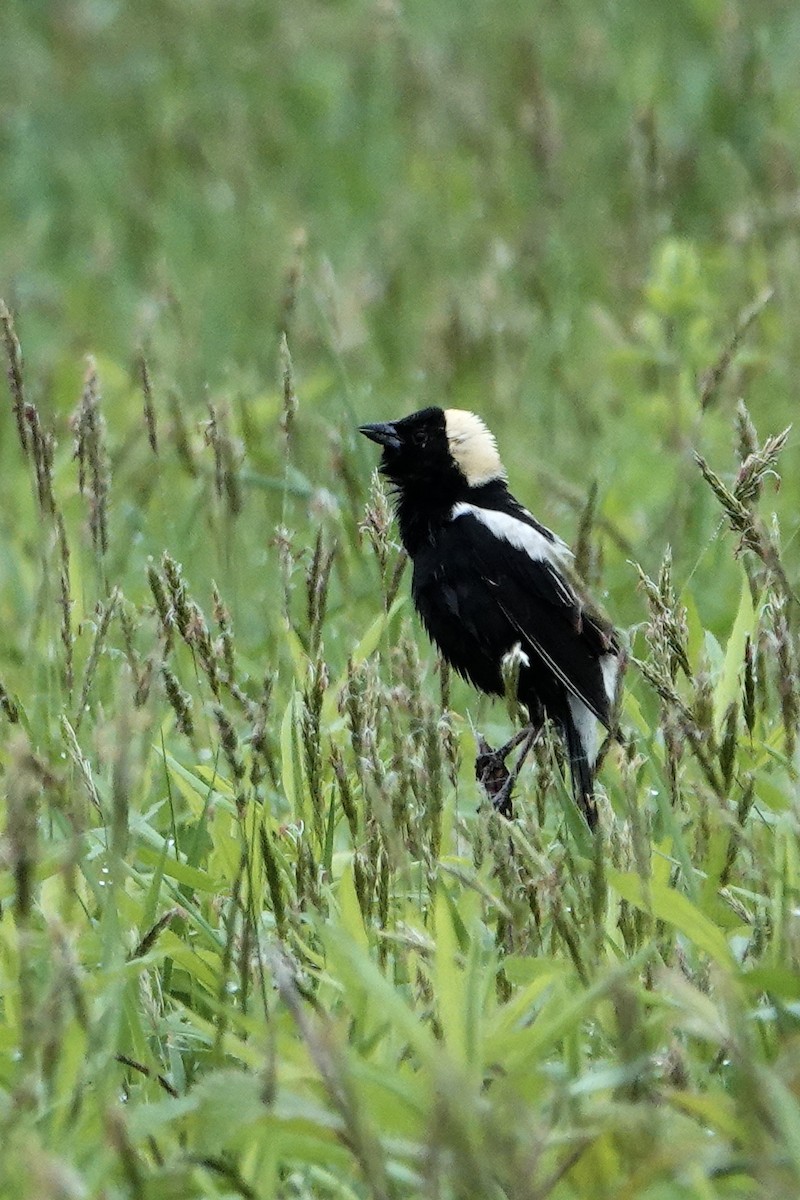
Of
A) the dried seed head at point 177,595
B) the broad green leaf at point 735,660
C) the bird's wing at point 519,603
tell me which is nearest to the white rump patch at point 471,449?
the bird's wing at point 519,603

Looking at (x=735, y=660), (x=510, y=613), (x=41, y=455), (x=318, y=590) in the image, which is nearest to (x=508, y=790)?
(x=735, y=660)

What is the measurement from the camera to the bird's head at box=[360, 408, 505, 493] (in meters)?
3.93

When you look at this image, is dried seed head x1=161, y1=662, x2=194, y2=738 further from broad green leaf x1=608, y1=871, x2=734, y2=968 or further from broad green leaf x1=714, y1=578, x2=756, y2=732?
broad green leaf x1=714, y1=578, x2=756, y2=732

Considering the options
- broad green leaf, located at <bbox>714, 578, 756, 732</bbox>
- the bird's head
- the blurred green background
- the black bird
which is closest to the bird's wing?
the black bird

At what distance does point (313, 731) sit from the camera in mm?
2127

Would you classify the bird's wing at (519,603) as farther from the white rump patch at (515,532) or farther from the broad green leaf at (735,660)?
the broad green leaf at (735,660)

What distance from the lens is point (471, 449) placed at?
3.98 m

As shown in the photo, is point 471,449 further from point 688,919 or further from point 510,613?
point 688,919

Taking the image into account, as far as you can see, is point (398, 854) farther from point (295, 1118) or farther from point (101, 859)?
point (101, 859)

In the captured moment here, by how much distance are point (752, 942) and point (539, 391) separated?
356 cm

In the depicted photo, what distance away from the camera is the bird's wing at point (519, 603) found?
3594 mm

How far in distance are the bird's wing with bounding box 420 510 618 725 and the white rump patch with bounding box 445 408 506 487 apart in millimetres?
298

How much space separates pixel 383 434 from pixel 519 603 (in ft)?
1.75

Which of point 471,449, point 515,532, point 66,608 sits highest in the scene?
point 471,449
